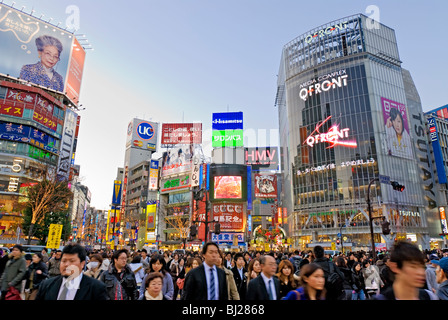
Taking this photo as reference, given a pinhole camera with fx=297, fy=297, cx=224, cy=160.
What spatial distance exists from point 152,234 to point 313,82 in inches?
1989

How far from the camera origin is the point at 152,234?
68.0m

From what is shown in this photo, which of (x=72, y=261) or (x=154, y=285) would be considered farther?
(x=154, y=285)

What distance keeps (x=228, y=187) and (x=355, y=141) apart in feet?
90.5

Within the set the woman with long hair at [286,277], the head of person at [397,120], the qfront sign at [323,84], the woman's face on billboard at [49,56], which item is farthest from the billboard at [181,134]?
the woman with long hair at [286,277]

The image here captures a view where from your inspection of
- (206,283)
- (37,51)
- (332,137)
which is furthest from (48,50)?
(206,283)

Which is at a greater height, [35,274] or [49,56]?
[49,56]

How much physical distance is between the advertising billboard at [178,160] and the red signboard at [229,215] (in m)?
12.6

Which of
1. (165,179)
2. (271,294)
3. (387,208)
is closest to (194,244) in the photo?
(165,179)

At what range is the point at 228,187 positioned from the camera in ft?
197

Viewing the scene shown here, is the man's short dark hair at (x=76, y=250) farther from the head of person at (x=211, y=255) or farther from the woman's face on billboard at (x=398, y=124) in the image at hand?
the woman's face on billboard at (x=398, y=124)

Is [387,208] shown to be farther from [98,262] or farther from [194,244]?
[98,262]

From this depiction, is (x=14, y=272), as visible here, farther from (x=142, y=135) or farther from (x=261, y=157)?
(x=142, y=135)

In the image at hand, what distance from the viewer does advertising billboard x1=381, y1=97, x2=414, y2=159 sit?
194ft

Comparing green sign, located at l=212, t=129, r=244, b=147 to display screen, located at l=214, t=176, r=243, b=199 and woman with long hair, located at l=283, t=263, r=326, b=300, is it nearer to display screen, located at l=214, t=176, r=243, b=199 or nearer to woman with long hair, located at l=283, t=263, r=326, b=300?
display screen, located at l=214, t=176, r=243, b=199
